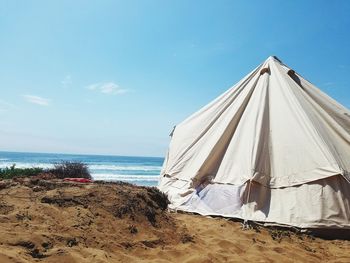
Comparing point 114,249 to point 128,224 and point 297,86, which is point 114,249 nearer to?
point 128,224

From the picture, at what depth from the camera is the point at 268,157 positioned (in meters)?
6.39

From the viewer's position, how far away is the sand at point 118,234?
3.39m

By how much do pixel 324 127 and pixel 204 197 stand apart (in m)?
2.63

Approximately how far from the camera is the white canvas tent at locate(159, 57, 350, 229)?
5531 mm

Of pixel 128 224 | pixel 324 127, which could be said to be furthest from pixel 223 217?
pixel 324 127

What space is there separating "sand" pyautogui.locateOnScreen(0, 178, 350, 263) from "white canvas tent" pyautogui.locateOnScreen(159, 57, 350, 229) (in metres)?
0.45

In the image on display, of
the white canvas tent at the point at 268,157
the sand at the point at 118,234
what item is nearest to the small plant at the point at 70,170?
the white canvas tent at the point at 268,157

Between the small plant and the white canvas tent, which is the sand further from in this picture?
the small plant

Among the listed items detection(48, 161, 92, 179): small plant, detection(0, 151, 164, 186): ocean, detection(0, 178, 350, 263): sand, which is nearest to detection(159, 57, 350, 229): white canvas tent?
detection(0, 178, 350, 263): sand

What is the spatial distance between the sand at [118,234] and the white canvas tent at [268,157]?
447mm

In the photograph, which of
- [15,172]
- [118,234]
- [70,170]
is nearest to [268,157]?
[118,234]

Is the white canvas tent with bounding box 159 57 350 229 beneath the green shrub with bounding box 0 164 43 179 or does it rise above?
above

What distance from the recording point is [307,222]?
210 inches

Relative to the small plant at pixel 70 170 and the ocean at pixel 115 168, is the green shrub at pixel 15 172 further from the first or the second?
the ocean at pixel 115 168
